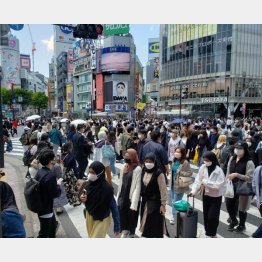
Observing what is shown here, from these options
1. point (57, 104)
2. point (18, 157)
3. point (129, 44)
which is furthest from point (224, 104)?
point (57, 104)

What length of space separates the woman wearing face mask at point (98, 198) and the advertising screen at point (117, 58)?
63.6m

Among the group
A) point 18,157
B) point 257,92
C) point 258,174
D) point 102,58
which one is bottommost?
point 18,157

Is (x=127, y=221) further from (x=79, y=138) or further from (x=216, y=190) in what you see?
(x=79, y=138)

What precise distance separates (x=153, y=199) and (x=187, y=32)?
178ft

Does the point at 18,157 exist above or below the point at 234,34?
below

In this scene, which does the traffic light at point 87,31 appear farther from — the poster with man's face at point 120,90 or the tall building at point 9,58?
the poster with man's face at point 120,90

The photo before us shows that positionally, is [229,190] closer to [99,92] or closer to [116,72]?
[116,72]

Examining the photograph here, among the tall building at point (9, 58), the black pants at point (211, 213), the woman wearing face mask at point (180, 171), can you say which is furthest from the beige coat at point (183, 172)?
the tall building at point (9, 58)

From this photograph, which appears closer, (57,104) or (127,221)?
(127,221)

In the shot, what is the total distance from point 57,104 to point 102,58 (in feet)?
158

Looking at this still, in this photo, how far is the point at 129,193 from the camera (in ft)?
15.1

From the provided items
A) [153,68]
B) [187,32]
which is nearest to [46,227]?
[187,32]

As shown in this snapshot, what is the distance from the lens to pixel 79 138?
27.9 feet

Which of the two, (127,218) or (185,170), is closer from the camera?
(127,218)
